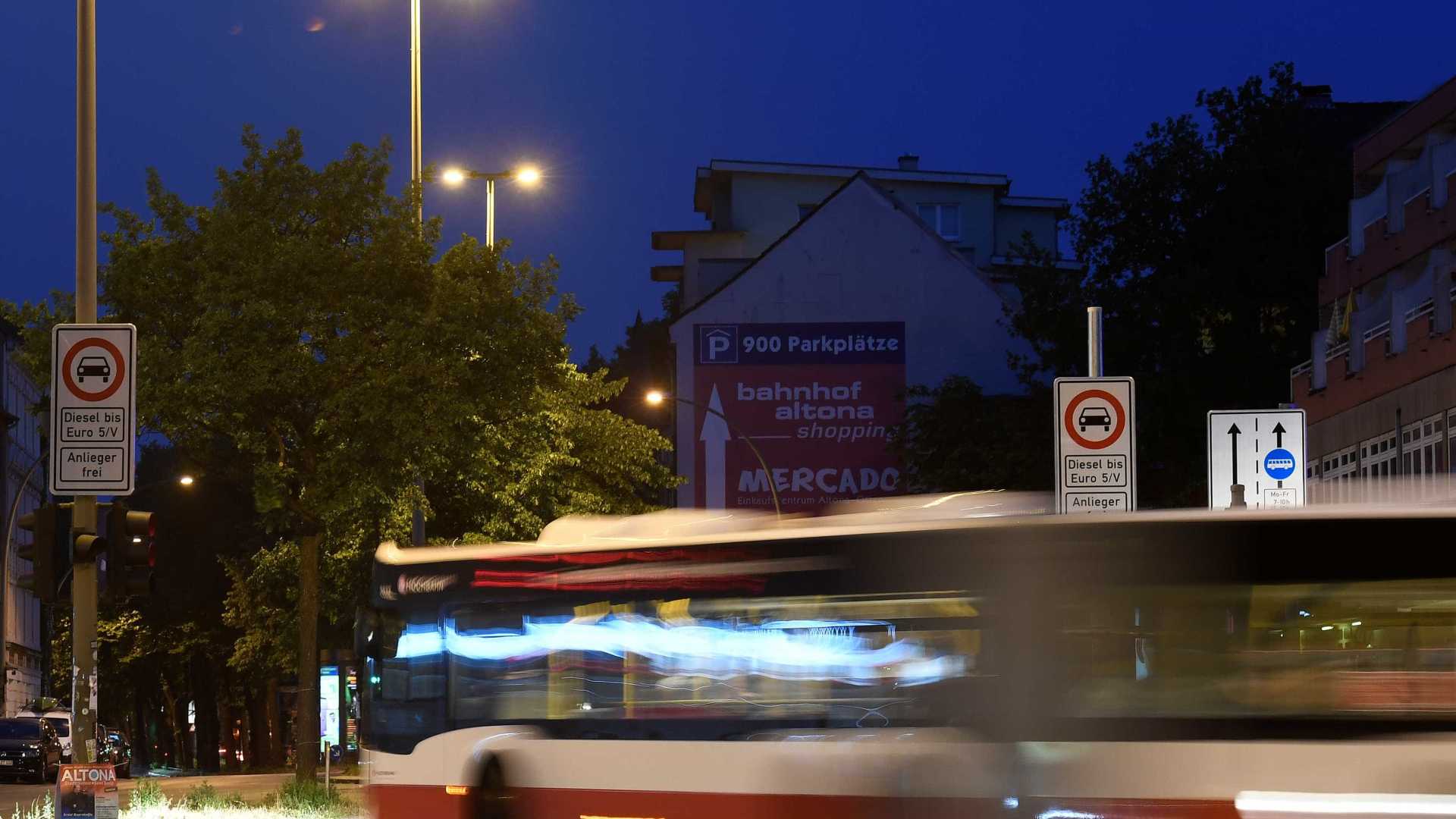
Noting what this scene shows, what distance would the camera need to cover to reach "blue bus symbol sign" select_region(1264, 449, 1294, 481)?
59.8 feet

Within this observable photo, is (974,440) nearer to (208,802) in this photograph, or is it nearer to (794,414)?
(794,414)

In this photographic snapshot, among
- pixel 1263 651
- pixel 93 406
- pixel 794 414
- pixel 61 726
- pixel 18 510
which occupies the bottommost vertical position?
pixel 61 726

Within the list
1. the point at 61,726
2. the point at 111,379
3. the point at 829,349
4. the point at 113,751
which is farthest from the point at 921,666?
the point at 829,349

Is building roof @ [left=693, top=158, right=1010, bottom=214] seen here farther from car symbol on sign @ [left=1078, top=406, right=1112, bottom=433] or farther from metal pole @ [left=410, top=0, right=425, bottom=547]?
car symbol on sign @ [left=1078, top=406, right=1112, bottom=433]

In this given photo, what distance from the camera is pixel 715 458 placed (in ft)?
211

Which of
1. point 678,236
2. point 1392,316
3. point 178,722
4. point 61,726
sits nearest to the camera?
point 1392,316

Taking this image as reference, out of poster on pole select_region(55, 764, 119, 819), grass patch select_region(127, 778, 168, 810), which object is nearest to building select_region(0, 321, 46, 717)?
grass patch select_region(127, 778, 168, 810)

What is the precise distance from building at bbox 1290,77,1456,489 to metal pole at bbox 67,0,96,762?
2978 centimetres

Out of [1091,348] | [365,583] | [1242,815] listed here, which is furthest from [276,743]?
[1242,815]

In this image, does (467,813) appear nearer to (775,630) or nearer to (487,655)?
(487,655)

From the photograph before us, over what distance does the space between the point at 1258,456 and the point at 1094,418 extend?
159 cm

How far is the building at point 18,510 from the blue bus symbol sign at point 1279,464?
82.3 meters

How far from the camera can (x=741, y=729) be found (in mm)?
14438

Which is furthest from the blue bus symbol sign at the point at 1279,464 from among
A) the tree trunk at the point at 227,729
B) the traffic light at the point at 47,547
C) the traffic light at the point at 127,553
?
the tree trunk at the point at 227,729
